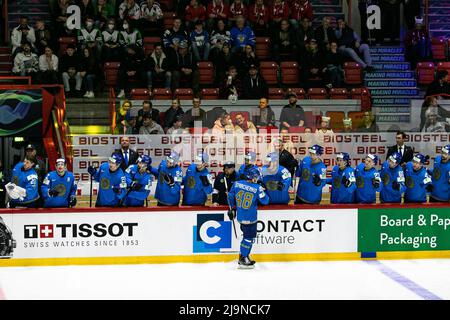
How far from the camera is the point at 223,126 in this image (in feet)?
51.1

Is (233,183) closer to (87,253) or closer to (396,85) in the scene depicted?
(87,253)

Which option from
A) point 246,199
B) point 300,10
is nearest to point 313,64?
point 300,10

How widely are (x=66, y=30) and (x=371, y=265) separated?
29.8 ft

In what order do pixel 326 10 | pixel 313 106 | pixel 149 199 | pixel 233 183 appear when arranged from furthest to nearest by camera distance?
pixel 326 10
pixel 313 106
pixel 149 199
pixel 233 183

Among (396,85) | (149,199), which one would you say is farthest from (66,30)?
(396,85)

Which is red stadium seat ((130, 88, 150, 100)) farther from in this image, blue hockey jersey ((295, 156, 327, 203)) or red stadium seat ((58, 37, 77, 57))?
blue hockey jersey ((295, 156, 327, 203))

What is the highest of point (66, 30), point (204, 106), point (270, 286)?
point (66, 30)

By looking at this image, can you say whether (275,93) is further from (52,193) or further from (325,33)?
(52,193)

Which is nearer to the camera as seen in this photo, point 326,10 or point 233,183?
point 233,183

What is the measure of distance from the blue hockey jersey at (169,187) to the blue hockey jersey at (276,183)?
1.25 m

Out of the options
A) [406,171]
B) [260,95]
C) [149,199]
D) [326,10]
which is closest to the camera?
[406,171]

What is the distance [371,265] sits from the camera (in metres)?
13.5

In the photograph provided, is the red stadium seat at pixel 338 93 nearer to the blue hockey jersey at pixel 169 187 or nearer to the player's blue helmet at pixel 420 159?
the player's blue helmet at pixel 420 159

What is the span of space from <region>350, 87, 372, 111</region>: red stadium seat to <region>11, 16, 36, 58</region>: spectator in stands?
6.45m
